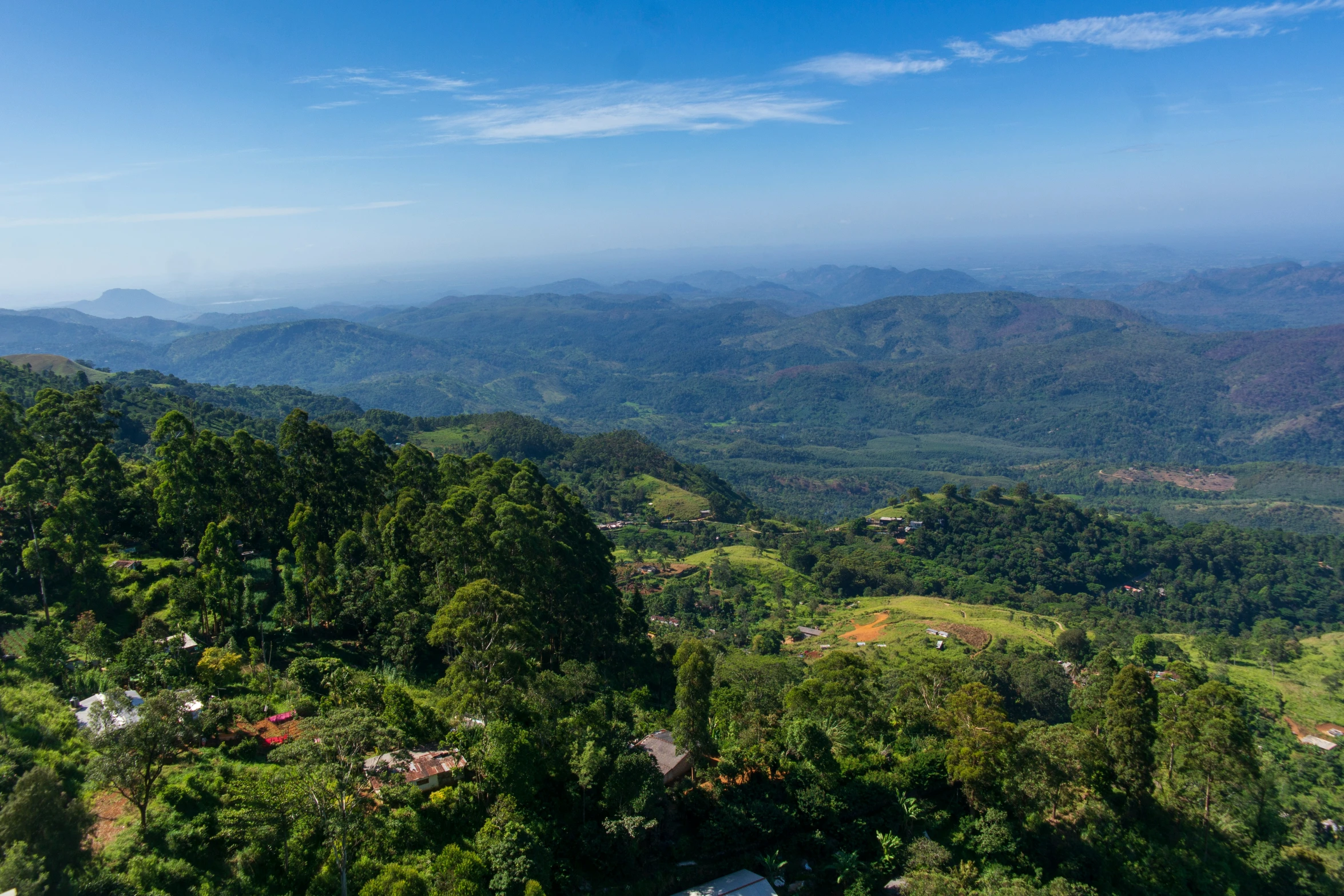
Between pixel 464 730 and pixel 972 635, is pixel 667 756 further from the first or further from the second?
pixel 972 635

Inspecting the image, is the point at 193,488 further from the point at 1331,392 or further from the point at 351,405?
the point at 1331,392

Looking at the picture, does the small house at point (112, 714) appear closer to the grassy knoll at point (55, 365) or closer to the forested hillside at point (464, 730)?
the forested hillside at point (464, 730)

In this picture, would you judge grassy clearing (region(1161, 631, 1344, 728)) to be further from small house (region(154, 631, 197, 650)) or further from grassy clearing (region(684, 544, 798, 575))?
small house (region(154, 631, 197, 650))

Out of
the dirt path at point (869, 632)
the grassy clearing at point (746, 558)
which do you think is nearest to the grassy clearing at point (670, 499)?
the grassy clearing at point (746, 558)

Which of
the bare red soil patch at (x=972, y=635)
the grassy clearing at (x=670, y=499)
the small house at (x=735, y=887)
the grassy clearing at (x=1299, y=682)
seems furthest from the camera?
the grassy clearing at (x=670, y=499)

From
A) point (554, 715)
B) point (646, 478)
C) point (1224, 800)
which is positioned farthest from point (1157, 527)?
point (554, 715)

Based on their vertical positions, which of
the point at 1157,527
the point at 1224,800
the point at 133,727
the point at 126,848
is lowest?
the point at 1157,527

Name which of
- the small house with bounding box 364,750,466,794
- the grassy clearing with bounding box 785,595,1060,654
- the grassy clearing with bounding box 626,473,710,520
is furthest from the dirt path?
the small house with bounding box 364,750,466,794
